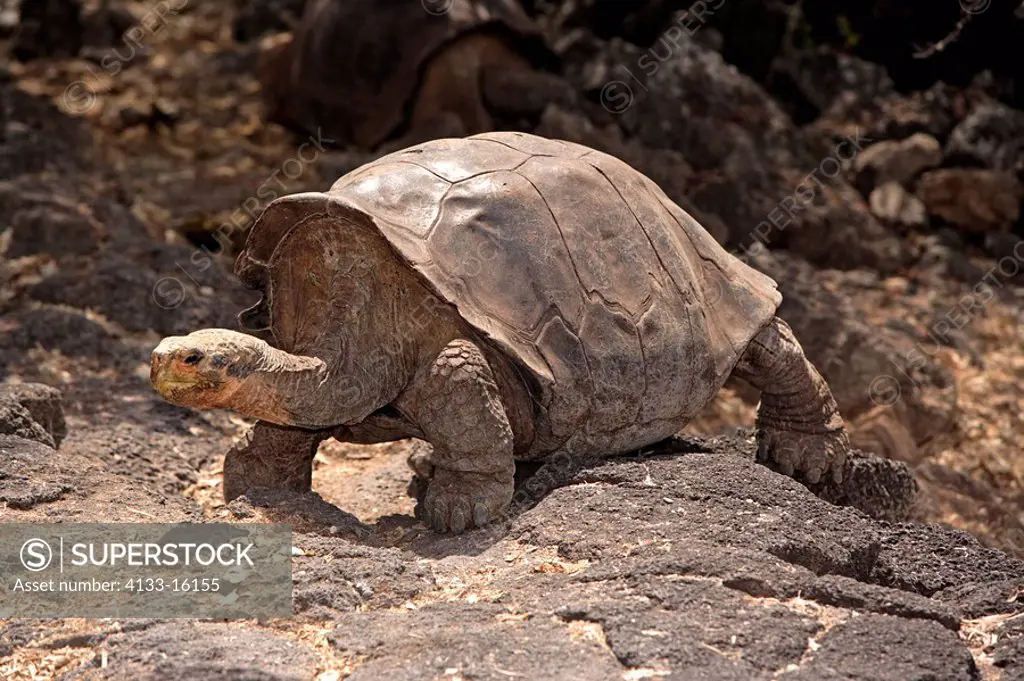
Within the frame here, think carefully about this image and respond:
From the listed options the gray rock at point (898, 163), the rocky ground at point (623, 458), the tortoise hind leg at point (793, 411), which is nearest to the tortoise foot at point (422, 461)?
the rocky ground at point (623, 458)

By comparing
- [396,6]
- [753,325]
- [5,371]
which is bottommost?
[5,371]

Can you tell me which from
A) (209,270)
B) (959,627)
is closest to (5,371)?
(209,270)

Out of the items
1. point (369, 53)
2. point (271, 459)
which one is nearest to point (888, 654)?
point (271, 459)

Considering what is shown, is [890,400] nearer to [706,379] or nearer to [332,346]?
[706,379]

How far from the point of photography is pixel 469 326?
4430 millimetres

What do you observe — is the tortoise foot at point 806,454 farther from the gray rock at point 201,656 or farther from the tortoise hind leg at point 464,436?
the gray rock at point 201,656

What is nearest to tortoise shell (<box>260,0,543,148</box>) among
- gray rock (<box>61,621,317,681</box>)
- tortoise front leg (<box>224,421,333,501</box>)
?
tortoise front leg (<box>224,421,333,501</box>)

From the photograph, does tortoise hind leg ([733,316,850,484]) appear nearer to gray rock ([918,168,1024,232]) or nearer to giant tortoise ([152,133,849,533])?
giant tortoise ([152,133,849,533])

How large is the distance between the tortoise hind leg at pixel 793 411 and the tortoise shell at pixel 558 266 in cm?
23

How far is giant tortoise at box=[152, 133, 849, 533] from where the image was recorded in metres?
4.40

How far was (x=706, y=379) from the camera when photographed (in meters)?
5.05

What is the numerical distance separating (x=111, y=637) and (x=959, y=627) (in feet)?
8.01

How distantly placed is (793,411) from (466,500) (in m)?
1.83

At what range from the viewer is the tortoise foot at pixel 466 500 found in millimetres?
Answer: 4441
